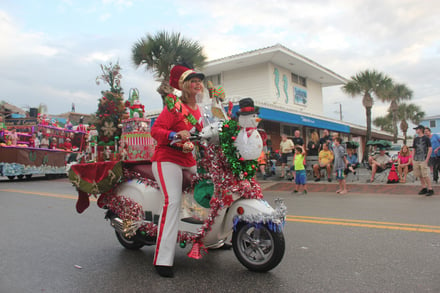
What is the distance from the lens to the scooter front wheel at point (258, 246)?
3152 millimetres

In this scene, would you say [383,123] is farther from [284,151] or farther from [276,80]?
[284,151]

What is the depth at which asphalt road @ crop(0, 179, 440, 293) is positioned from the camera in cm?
311

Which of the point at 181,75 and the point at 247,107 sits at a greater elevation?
the point at 181,75

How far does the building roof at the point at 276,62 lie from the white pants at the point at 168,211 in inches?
623

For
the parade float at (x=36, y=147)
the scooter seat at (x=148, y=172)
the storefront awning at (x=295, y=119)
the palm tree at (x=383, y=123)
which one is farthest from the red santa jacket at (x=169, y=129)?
the palm tree at (x=383, y=123)

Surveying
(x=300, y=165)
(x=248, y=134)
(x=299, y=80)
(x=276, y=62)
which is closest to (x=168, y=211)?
(x=248, y=134)

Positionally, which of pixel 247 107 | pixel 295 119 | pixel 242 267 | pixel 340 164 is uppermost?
pixel 295 119

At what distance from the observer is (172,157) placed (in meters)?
3.45

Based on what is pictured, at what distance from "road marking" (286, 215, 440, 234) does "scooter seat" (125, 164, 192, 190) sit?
2954 millimetres

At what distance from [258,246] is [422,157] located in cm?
744

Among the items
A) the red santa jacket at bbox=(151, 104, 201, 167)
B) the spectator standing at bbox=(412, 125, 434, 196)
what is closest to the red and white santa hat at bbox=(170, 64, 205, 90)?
the red santa jacket at bbox=(151, 104, 201, 167)

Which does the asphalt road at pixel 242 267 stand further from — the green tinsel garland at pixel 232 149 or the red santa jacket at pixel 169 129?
the red santa jacket at pixel 169 129

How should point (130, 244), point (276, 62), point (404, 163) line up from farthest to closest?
point (276, 62) < point (404, 163) < point (130, 244)

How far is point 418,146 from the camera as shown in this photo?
348 inches
